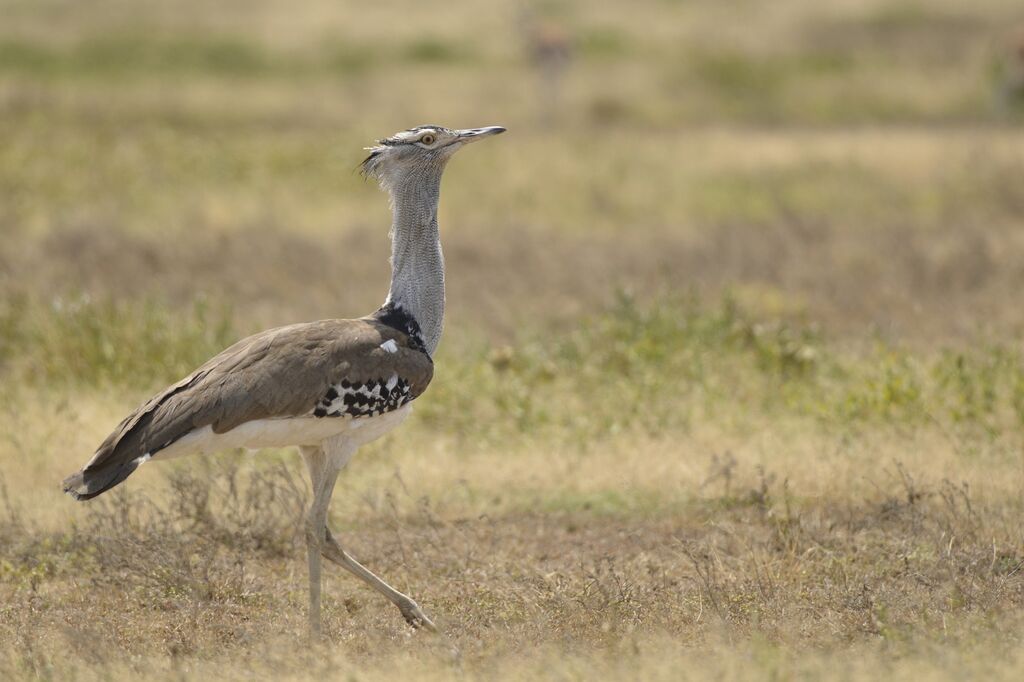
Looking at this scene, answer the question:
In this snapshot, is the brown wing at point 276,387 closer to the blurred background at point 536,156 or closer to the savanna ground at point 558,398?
the savanna ground at point 558,398

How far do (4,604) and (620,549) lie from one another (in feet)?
7.51

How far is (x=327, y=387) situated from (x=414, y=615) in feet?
2.69

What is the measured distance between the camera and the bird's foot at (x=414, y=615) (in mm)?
4832

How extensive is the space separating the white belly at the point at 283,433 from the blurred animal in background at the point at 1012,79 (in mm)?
15325

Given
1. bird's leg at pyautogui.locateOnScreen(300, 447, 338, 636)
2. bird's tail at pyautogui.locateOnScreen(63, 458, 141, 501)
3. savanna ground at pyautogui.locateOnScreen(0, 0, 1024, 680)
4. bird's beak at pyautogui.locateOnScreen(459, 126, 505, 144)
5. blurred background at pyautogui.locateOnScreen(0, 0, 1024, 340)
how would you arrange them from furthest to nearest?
1. blurred background at pyautogui.locateOnScreen(0, 0, 1024, 340)
2. bird's beak at pyautogui.locateOnScreen(459, 126, 505, 144)
3. bird's leg at pyautogui.locateOnScreen(300, 447, 338, 636)
4. savanna ground at pyautogui.locateOnScreen(0, 0, 1024, 680)
5. bird's tail at pyautogui.locateOnScreen(63, 458, 141, 501)

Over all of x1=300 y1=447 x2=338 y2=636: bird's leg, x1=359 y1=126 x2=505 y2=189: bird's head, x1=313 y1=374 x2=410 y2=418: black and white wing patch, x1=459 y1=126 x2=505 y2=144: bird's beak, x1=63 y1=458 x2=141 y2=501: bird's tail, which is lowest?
x1=300 y1=447 x2=338 y2=636: bird's leg

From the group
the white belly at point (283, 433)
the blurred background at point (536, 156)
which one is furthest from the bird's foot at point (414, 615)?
the blurred background at point (536, 156)

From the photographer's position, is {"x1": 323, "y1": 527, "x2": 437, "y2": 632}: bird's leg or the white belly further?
{"x1": 323, "y1": 527, "x2": 437, "y2": 632}: bird's leg

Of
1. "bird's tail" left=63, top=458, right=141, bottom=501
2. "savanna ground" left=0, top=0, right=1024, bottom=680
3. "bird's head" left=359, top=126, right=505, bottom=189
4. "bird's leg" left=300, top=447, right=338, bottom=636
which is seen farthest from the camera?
"bird's head" left=359, top=126, right=505, bottom=189

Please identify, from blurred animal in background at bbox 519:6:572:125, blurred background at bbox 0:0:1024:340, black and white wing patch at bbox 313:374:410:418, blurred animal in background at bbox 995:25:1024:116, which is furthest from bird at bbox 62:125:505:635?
blurred animal in background at bbox 995:25:1024:116

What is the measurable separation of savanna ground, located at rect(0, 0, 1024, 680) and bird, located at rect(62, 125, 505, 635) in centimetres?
50

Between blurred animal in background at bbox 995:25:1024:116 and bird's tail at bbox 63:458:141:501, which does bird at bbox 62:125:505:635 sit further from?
blurred animal in background at bbox 995:25:1024:116

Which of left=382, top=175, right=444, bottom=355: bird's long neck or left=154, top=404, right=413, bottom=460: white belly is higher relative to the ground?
left=382, top=175, right=444, bottom=355: bird's long neck

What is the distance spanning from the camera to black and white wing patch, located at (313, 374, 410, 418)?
4.78 meters
